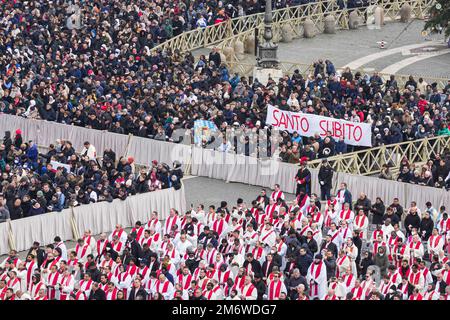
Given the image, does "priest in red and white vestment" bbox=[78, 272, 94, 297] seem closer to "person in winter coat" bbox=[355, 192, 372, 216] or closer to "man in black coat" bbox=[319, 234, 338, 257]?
"man in black coat" bbox=[319, 234, 338, 257]

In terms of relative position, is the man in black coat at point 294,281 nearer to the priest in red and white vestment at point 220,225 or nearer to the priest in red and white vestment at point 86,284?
the priest in red and white vestment at point 86,284

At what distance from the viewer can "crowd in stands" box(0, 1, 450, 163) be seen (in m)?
41.4

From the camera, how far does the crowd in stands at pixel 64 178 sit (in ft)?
116

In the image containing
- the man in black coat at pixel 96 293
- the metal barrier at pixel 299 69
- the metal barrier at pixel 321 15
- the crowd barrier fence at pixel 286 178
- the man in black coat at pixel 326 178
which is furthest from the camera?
the metal barrier at pixel 321 15

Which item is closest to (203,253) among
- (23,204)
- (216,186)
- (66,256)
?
(66,256)

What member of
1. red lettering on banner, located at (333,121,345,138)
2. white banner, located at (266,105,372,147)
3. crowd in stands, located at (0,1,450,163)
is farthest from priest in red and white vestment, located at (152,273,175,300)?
red lettering on banner, located at (333,121,345,138)

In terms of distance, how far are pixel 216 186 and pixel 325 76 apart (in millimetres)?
8186

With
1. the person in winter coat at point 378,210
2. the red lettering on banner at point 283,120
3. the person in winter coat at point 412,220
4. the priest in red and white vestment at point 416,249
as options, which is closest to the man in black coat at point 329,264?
the priest in red and white vestment at point 416,249

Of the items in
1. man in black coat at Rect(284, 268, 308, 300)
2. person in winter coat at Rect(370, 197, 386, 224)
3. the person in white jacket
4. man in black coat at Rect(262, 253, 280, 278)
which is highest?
the person in white jacket

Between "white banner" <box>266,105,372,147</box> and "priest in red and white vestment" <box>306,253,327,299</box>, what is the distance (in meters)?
9.63

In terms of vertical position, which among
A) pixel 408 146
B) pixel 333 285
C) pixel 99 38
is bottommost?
pixel 333 285

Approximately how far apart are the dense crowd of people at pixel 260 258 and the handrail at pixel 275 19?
19349 millimetres
